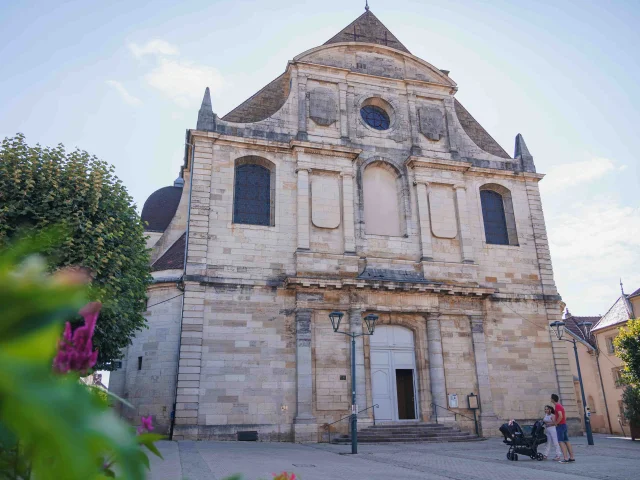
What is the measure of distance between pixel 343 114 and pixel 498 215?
291 inches

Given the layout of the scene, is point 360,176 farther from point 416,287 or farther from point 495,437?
point 495,437

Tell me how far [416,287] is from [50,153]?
11543mm

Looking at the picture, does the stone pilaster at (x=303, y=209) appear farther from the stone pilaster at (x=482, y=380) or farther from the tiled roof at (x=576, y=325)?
the tiled roof at (x=576, y=325)

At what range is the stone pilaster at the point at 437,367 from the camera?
685 inches

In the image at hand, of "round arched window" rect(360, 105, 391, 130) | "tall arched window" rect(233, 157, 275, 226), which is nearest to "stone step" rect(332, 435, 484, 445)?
"tall arched window" rect(233, 157, 275, 226)

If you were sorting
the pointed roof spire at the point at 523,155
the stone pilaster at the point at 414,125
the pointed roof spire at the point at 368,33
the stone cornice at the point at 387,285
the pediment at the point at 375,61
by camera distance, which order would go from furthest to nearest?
the pointed roof spire at the point at 368,33 → the pointed roof spire at the point at 523,155 → the pediment at the point at 375,61 → the stone pilaster at the point at 414,125 → the stone cornice at the point at 387,285

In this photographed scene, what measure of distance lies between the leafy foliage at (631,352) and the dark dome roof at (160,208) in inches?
778

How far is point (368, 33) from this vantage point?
23484 millimetres

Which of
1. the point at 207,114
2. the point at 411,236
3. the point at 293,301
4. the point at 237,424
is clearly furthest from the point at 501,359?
the point at 207,114

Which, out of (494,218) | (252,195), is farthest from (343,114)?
(494,218)

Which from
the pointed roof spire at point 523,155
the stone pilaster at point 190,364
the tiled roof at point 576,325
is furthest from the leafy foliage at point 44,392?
the tiled roof at point 576,325

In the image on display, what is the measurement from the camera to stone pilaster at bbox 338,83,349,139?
66.0 ft

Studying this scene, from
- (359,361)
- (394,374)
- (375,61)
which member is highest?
(375,61)

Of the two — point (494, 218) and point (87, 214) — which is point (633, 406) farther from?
point (87, 214)
